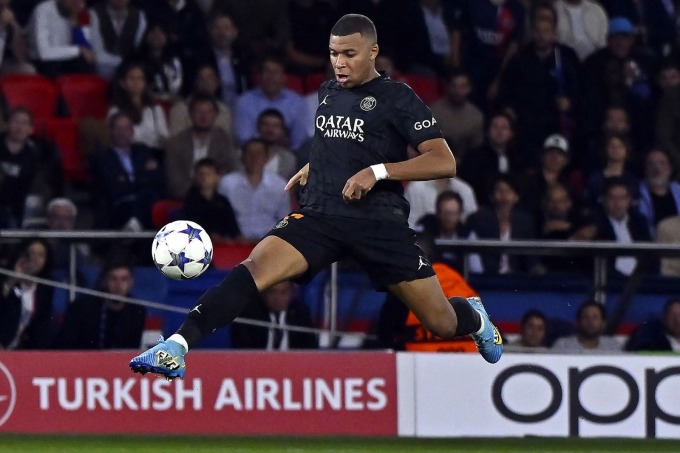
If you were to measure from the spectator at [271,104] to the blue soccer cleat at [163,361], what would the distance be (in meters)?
6.09

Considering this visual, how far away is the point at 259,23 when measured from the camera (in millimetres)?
13883

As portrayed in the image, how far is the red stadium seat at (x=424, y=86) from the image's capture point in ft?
44.8

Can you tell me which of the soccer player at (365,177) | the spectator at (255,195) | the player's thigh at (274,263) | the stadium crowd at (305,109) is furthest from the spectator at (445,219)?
the player's thigh at (274,263)

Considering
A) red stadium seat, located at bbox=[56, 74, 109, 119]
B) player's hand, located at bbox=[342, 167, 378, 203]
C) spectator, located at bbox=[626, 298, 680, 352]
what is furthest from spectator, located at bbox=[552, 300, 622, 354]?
red stadium seat, located at bbox=[56, 74, 109, 119]

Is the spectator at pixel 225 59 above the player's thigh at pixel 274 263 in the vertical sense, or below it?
above

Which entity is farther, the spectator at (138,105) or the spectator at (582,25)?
the spectator at (582,25)

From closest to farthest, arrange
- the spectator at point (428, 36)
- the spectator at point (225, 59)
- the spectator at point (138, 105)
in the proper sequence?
the spectator at point (138, 105), the spectator at point (225, 59), the spectator at point (428, 36)

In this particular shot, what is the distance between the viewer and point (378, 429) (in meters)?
9.93

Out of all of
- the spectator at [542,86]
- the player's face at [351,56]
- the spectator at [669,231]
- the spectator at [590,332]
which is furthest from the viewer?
the spectator at [542,86]

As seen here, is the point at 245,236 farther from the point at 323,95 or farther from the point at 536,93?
the point at 323,95

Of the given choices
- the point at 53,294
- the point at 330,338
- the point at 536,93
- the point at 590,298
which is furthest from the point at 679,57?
the point at 53,294

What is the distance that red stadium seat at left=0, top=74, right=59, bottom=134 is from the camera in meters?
12.8

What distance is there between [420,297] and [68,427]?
3171 mm

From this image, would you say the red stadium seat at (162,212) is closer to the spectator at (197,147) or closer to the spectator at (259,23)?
the spectator at (197,147)
